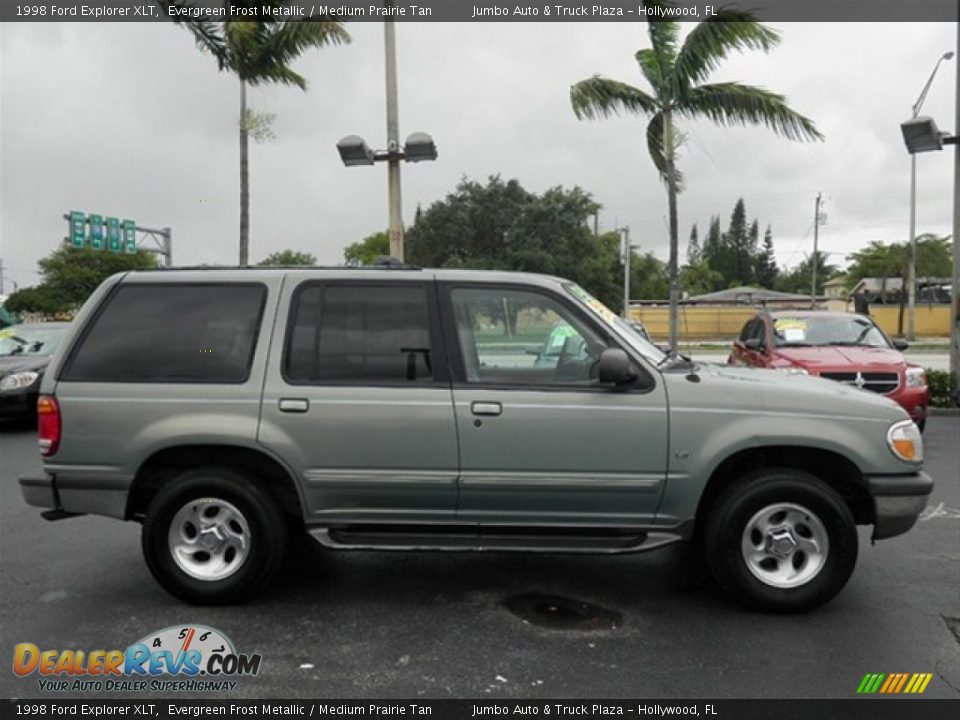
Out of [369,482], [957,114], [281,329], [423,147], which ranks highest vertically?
[957,114]

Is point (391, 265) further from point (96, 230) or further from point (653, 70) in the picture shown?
point (96, 230)

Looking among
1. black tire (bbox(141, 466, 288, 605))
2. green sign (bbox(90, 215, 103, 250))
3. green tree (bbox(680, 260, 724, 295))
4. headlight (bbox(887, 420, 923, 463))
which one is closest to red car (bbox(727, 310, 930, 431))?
headlight (bbox(887, 420, 923, 463))

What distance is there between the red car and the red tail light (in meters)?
6.84

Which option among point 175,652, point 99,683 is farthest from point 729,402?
point 99,683

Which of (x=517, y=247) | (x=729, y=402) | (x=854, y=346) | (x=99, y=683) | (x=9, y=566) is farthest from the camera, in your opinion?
(x=517, y=247)

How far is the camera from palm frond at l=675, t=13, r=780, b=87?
38.6ft

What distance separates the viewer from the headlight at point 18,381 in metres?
9.48

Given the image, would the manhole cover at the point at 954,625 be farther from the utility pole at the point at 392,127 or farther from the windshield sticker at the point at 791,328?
the utility pole at the point at 392,127

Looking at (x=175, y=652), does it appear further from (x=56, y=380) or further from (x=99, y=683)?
(x=56, y=380)

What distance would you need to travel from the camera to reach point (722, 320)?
43.6m

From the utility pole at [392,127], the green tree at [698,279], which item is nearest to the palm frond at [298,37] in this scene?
the utility pole at [392,127]

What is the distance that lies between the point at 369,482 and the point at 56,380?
179 cm

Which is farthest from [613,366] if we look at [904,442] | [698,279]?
[698,279]

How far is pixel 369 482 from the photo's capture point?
3.86m
